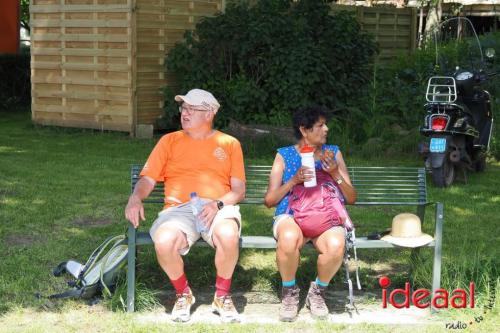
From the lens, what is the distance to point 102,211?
24.2 feet

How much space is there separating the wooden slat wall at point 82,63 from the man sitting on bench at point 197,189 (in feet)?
24.2

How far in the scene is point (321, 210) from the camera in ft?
16.2

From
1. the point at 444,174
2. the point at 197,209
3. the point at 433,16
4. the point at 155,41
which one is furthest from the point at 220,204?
the point at 433,16

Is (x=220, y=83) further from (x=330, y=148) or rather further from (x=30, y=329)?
(x=30, y=329)

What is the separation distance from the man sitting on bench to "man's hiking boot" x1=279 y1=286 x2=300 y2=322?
27cm

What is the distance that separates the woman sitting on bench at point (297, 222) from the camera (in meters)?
4.75

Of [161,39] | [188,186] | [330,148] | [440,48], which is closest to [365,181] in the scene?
[330,148]

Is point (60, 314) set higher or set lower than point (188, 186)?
lower

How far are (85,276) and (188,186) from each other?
84cm

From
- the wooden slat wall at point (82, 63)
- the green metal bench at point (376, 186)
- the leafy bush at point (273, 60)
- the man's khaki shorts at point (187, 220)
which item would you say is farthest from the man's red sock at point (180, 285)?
the wooden slat wall at point (82, 63)

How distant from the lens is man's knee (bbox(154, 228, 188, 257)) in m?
4.68

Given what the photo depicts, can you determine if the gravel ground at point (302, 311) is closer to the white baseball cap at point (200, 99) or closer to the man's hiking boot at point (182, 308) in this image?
the man's hiking boot at point (182, 308)

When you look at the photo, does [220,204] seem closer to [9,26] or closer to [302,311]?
[302,311]

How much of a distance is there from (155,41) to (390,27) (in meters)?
5.56
